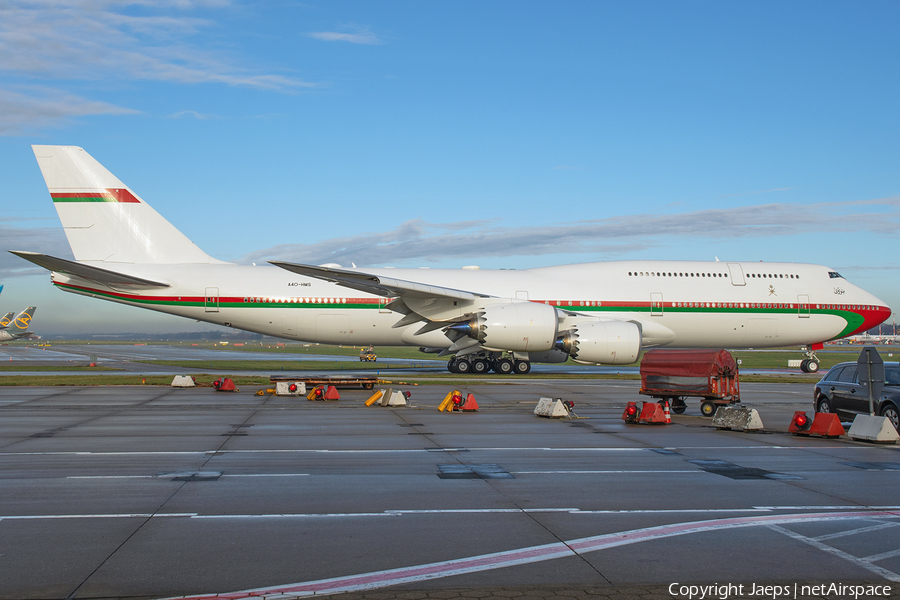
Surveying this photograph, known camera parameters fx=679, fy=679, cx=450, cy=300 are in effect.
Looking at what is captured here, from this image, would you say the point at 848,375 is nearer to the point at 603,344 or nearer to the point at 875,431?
the point at 875,431

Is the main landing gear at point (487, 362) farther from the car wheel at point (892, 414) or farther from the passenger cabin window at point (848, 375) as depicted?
the car wheel at point (892, 414)

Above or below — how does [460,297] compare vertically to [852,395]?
above

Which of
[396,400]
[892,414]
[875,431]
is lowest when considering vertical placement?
[396,400]

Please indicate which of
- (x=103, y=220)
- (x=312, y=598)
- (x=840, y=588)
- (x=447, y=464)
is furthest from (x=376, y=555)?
(x=103, y=220)

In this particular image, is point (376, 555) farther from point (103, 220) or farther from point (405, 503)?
point (103, 220)

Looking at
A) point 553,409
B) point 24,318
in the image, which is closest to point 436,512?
point 553,409

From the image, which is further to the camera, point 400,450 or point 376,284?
point 376,284

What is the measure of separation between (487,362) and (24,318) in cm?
7091

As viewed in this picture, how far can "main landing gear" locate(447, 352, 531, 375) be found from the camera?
3138 cm

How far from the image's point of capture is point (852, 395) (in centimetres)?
1502

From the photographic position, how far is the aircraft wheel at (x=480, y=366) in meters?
31.5

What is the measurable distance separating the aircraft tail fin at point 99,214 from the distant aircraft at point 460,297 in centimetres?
4

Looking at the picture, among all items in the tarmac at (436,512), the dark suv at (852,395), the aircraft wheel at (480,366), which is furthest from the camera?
the aircraft wheel at (480,366)

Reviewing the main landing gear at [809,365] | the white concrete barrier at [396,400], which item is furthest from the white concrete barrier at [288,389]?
the main landing gear at [809,365]
